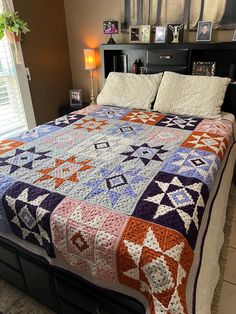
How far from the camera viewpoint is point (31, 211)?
3.62ft

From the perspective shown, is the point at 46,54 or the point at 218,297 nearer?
the point at 218,297

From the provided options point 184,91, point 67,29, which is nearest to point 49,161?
point 184,91

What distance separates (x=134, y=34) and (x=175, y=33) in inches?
19.4

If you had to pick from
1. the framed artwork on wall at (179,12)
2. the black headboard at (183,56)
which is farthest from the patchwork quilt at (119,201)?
the framed artwork on wall at (179,12)

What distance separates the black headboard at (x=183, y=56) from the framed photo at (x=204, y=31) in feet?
0.36

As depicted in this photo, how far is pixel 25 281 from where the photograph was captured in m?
1.35

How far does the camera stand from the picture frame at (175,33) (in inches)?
98.5

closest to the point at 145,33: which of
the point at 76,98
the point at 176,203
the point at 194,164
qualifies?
the point at 76,98

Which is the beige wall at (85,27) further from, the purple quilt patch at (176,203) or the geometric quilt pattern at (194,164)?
the purple quilt patch at (176,203)

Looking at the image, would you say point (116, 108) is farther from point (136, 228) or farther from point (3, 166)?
point (136, 228)

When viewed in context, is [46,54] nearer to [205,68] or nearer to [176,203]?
[205,68]

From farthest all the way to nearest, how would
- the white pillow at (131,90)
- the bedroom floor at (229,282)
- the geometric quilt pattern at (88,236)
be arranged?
the white pillow at (131,90) < the bedroom floor at (229,282) < the geometric quilt pattern at (88,236)

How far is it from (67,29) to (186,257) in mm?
3318

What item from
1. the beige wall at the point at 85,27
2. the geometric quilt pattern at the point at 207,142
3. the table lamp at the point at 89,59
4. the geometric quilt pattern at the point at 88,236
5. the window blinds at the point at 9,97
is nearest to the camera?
the geometric quilt pattern at the point at 88,236
